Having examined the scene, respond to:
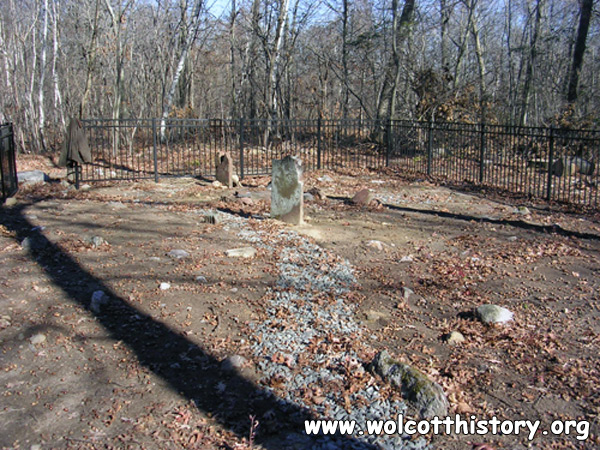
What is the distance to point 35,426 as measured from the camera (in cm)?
371

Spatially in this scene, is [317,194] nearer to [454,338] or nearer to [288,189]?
[288,189]

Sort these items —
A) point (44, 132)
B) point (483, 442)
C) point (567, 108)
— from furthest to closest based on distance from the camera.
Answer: point (44, 132)
point (567, 108)
point (483, 442)

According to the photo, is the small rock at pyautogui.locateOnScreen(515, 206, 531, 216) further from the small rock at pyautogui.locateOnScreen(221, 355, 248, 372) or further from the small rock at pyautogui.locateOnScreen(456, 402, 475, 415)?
the small rock at pyautogui.locateOnScreen(221, 355, 248, 372)

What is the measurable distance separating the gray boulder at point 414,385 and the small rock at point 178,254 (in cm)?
364

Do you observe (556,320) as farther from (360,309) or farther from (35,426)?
(35,426)

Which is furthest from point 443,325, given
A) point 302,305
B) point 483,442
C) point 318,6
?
point 318,6

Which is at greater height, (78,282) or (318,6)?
(318,6)

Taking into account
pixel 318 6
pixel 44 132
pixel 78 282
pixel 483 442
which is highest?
pixel 318 6

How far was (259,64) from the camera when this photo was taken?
94.7ft

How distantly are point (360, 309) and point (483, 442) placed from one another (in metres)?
2.38

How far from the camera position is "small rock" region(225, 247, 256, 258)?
24.6 ft

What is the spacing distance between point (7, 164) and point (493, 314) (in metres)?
10.4

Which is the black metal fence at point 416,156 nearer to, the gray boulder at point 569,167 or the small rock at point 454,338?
the gray boulder at point 569,167

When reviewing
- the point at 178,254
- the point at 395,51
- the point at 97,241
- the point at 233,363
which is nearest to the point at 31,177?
the point at 97,241
